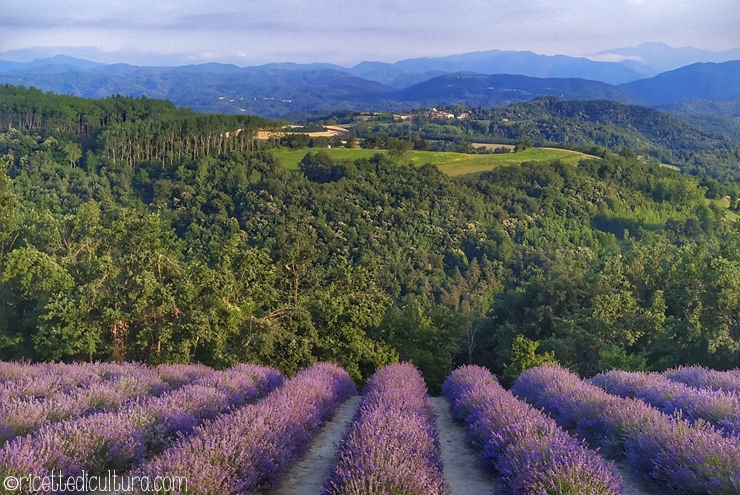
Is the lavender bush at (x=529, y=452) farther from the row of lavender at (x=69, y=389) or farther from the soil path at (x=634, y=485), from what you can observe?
the row of lavender at (x=69, y=389)

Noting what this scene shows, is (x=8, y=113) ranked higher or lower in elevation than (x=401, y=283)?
higher

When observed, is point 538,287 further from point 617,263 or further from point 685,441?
point 685,441

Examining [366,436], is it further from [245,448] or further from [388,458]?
[245,448]

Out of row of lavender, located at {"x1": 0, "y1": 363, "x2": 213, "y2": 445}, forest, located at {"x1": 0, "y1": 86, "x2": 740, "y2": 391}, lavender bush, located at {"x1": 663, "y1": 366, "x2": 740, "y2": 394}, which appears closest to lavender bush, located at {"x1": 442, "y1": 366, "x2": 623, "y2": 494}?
lavender bush, located at {"x1": 663, "y1": 366, "x2": 740, "y2": 394}

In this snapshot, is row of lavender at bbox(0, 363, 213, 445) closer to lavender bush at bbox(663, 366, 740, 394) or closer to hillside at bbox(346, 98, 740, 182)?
lavender bush at bbox(663, 366, 740, 394)

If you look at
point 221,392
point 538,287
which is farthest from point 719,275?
point 221,392
